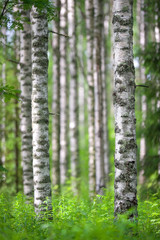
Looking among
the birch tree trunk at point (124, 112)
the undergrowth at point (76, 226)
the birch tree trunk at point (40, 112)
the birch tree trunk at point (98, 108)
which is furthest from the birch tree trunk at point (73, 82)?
the birch tree trunk at point (124, 112)

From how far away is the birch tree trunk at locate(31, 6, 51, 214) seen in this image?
17.5 ft

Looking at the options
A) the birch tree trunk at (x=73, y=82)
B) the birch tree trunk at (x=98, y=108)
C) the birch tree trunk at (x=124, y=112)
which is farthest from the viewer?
the birch tree trunk at (x=73, y=82)

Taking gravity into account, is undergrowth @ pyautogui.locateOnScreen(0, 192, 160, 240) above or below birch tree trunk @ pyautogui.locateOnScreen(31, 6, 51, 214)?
below

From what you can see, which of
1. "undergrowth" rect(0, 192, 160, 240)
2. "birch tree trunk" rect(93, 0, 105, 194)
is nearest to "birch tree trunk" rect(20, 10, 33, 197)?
"undergrowth" rect(0, 192, 160, 240)

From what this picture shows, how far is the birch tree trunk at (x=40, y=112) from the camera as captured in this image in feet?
17.5

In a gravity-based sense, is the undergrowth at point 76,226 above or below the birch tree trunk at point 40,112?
below

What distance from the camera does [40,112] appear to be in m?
5.45

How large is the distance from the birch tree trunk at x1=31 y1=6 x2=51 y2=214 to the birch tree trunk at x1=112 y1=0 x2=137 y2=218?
5.44 feet

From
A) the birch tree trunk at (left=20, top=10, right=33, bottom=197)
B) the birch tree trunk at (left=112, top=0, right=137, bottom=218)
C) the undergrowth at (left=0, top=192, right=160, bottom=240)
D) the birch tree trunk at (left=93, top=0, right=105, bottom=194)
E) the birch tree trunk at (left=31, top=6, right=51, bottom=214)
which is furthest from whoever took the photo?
the birch tree trunk at (left=93, top=0, right=105, bottom=194)

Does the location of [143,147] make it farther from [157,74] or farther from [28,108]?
[28,108]

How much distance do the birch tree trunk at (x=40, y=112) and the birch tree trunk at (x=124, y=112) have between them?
5.44 ft

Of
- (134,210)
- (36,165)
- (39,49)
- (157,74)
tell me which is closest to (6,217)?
(36,165)

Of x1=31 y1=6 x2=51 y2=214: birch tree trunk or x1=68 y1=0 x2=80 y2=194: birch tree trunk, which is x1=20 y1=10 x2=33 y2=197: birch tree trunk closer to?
x1=31 y1=6 x2=51 y2=214: birch tree trunk

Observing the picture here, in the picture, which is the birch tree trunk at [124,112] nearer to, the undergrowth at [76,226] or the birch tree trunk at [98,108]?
the undergrowth at [76,226]
